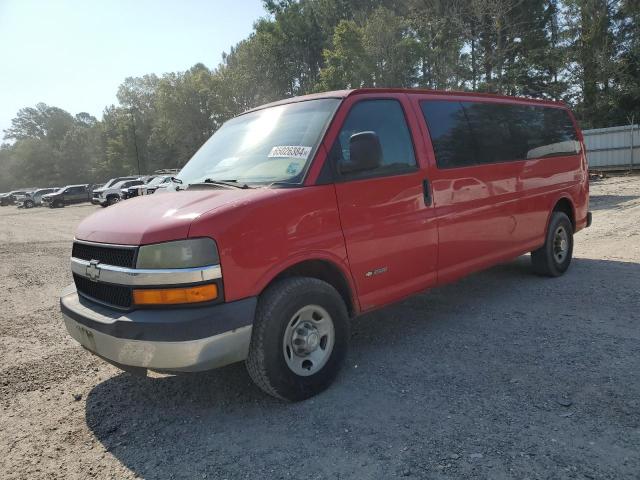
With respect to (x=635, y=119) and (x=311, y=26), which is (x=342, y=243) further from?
(x=311, y=26)

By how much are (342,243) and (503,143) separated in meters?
2.69

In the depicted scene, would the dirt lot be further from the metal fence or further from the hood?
the metal fence

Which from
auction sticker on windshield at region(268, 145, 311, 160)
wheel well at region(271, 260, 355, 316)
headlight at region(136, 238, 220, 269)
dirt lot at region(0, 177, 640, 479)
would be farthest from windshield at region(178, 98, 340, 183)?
dirt lot at region(0, 177, 640, 479)

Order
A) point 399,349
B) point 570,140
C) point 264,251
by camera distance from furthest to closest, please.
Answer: point 570,140, point 399,349, point 264,251

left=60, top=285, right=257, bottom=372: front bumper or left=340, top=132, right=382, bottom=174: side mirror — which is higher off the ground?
left=340, top=132, right=382, bottom=174: side mirror

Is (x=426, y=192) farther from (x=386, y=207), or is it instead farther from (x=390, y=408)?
(x=390, y=408)

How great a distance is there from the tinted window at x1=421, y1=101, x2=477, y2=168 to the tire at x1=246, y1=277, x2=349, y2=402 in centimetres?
179

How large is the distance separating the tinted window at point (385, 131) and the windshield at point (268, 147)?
18cm

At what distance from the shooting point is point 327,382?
11.4ft

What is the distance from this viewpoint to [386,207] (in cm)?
382

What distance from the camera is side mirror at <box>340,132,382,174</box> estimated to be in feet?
11.3

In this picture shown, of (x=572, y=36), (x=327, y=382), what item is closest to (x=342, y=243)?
(x=327, y=382)

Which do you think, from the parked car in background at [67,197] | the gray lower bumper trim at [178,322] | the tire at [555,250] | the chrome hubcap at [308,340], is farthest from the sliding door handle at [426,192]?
the parked car in background at [67,197]

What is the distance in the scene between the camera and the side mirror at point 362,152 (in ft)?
11.3
